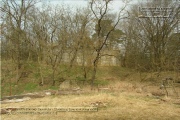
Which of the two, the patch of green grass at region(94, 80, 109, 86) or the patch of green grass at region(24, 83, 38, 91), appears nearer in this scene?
the patch of green grass at region(24, 83, 38, 91)

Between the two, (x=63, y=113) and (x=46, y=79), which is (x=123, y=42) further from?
(x=63, y=113)

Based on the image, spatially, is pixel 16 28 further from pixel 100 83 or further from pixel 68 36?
pixel 100 83

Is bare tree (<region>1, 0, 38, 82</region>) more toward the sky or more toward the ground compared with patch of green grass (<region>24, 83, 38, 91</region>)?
more toward the sky

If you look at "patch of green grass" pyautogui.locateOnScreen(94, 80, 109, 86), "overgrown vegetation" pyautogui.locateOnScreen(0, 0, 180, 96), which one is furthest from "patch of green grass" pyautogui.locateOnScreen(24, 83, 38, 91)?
"patch of green grass" pyautogui.locateOnScreen(94, 80, 109, 86)

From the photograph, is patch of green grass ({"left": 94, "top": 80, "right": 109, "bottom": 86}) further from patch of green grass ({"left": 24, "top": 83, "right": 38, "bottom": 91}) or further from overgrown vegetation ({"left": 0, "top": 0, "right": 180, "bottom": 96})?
patch of green grass ({"left": 24, "top": 83, "right": 38, "bottom": 91})

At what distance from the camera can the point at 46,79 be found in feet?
46.3

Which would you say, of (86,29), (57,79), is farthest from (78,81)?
(86,29)

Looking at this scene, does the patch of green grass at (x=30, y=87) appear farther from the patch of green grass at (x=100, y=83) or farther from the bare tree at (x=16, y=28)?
the patch of green grass at (x=100, y=83)

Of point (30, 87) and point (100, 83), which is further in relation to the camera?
point (100, 83)

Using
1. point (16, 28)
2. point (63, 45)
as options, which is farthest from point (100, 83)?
point (16, 28)

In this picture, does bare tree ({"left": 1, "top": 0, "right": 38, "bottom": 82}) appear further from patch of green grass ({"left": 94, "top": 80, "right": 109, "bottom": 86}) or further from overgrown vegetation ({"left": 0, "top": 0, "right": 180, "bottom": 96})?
patch of green grass ({"left": 94, "top": 80, "right": 109, "bottom": 86})

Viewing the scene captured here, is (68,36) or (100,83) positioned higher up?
(68,36)

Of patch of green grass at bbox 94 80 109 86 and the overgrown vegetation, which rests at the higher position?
the overgrown vegetation

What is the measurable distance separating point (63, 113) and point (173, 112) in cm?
340
